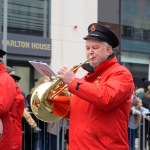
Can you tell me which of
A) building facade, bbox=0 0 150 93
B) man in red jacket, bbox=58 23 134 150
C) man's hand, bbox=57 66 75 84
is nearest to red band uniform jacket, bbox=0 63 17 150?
man in red jacket, bbox=58 23 134 150

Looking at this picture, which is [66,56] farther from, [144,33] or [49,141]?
[49,141]

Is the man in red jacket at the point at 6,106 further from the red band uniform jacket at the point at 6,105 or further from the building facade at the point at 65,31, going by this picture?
the building facade at the point at 65,31

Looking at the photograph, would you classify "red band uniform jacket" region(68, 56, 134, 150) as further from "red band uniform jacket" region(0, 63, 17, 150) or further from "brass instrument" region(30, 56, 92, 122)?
"red band uniform jacket" region(0, 63, 17, 150)

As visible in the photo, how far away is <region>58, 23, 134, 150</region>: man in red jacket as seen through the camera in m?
3.54

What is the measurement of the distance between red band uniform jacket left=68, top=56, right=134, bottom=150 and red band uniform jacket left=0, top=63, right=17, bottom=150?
0.79 m

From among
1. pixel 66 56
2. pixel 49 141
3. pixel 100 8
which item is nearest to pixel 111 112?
pixel 49 141

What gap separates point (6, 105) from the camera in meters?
4.36

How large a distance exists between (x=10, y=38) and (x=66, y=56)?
270 cm

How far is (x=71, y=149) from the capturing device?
387 cm

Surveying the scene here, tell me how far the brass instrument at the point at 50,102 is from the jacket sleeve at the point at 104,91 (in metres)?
0.46

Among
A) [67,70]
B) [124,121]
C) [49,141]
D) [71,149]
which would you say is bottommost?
[49,141]

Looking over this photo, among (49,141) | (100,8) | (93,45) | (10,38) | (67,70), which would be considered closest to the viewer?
(67,70)

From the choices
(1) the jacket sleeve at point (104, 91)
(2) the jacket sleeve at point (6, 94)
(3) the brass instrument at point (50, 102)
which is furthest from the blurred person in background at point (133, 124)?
(1) the jacket sleeve at point (104, 91)

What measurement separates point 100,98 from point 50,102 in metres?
0.79
